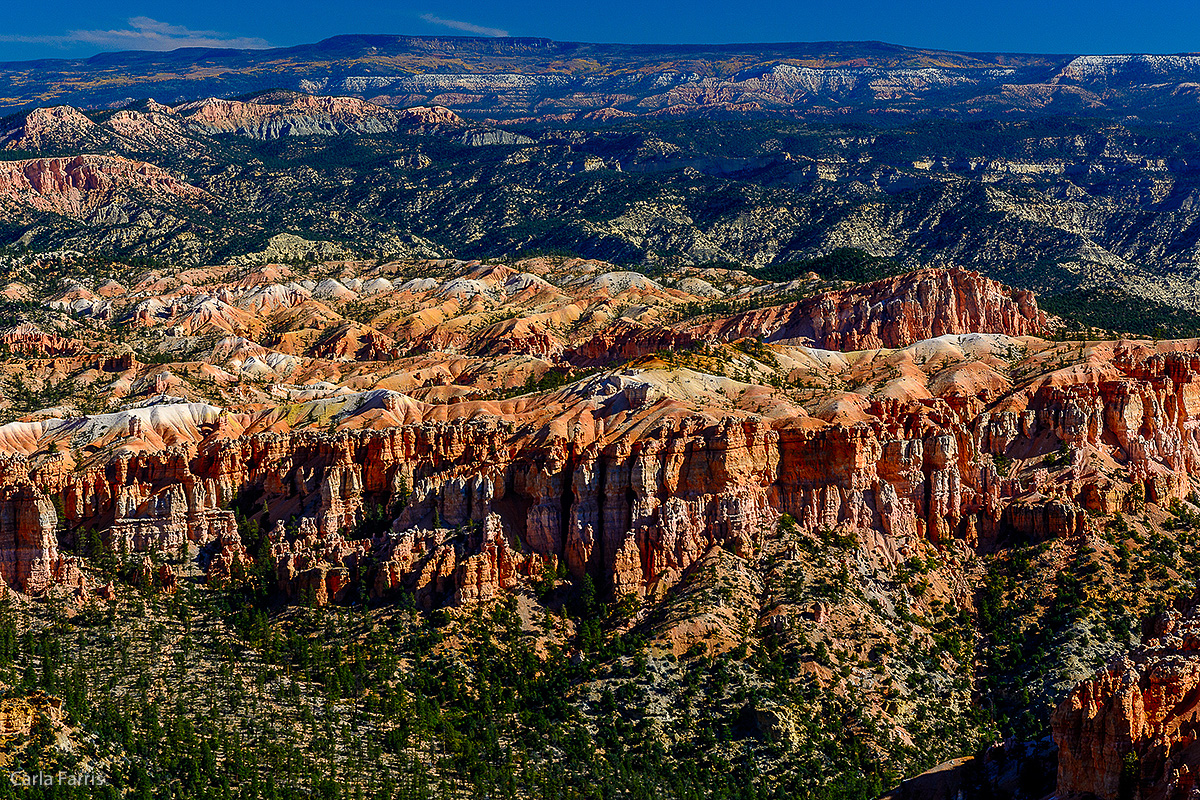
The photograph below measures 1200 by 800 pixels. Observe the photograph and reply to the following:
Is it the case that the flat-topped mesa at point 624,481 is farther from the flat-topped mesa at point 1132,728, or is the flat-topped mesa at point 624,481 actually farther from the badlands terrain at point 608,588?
the flat-topped mesa at point 1132,728

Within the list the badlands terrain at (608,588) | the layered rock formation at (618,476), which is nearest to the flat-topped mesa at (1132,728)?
the badlands terrain at (608,588)

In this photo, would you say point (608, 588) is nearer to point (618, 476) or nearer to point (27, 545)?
point (618, 476)

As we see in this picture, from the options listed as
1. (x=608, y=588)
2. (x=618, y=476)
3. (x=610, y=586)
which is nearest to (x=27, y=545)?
(x=608, y=588)

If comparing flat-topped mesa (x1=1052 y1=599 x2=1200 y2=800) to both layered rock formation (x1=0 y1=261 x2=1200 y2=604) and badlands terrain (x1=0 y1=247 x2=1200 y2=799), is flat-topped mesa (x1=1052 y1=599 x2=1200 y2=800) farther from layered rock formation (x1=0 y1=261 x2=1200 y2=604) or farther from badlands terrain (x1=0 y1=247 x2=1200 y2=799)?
layered rock formation (x1=0 y1=261 x2=1200 y2=604)

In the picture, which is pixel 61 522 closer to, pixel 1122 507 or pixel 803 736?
pixel 803 736

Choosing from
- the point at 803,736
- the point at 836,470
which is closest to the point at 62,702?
the point at 803,736
